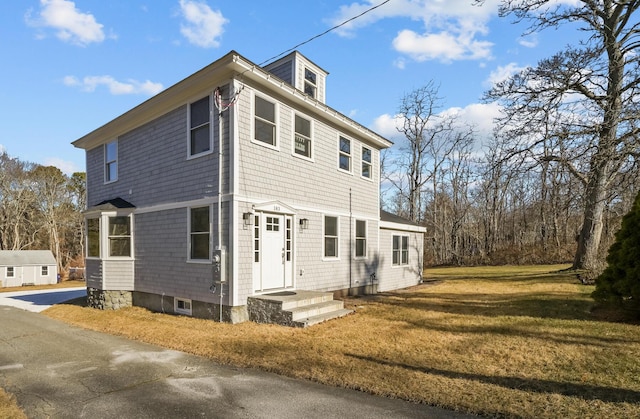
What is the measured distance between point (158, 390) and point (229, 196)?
14.8 feet

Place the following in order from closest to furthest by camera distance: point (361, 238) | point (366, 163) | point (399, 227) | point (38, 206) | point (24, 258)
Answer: point (361, 238), point (366, 163), point (399, 227), point (24, 258), point (38, 206)

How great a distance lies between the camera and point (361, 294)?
42.4 feet

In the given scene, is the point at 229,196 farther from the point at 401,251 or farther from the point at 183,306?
the point at 401,251

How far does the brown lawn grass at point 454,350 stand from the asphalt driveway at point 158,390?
34cm

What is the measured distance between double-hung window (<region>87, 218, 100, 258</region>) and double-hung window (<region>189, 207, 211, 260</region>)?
13.1ft

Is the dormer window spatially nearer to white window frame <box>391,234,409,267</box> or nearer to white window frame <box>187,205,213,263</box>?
white window frame <box>187,205,213,263</box>

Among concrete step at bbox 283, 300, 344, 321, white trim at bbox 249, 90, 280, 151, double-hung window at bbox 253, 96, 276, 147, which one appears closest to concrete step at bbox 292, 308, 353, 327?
concrete step at bbox 283, 300, 344, 321

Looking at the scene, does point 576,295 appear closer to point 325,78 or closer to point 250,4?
point 325,78

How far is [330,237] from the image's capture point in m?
11.5

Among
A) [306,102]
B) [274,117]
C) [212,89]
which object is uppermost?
[306,102]

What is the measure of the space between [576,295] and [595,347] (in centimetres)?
587

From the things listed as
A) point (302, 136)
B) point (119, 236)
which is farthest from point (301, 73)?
point (119, 236)

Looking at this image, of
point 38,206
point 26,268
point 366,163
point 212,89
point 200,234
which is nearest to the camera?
Answer: point 212,89

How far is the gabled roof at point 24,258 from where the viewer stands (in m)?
30.2
